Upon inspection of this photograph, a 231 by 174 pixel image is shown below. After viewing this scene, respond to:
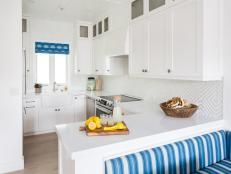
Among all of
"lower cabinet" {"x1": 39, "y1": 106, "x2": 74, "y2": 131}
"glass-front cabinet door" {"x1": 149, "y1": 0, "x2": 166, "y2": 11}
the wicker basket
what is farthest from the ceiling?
"lower cabinet" {"x1": 39, "y1": 106, "x2": 74, "y2": 131}

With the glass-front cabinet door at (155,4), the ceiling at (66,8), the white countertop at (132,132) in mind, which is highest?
the ceiling at (66,8)

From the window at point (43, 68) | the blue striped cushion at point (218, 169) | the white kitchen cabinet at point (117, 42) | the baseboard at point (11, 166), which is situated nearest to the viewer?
the blue striped cushion at point (218, 169)

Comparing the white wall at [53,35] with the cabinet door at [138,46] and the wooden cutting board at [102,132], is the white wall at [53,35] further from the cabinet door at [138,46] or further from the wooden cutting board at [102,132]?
the wooden cutting board at [102,132]

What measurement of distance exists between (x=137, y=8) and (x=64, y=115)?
3027 millimetres

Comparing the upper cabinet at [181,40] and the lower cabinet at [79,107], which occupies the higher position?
the upper cabinet at [181,40]

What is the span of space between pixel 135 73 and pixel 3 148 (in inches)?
86.4

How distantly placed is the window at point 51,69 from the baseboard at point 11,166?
225 centimetres

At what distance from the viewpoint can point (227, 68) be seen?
188cm

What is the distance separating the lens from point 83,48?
176 inches

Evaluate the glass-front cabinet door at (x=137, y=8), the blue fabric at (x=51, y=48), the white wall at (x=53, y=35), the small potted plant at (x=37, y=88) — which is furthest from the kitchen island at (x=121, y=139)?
the blue fabric at (x=51, y=48)

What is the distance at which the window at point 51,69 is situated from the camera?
14.9 feet

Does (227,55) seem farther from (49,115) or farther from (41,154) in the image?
(49,115)

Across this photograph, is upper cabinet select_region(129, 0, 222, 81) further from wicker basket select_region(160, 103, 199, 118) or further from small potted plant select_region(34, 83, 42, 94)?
small potted plant select_region(34, 83, 42, 94)

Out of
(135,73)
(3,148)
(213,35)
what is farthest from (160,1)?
(3,148)
